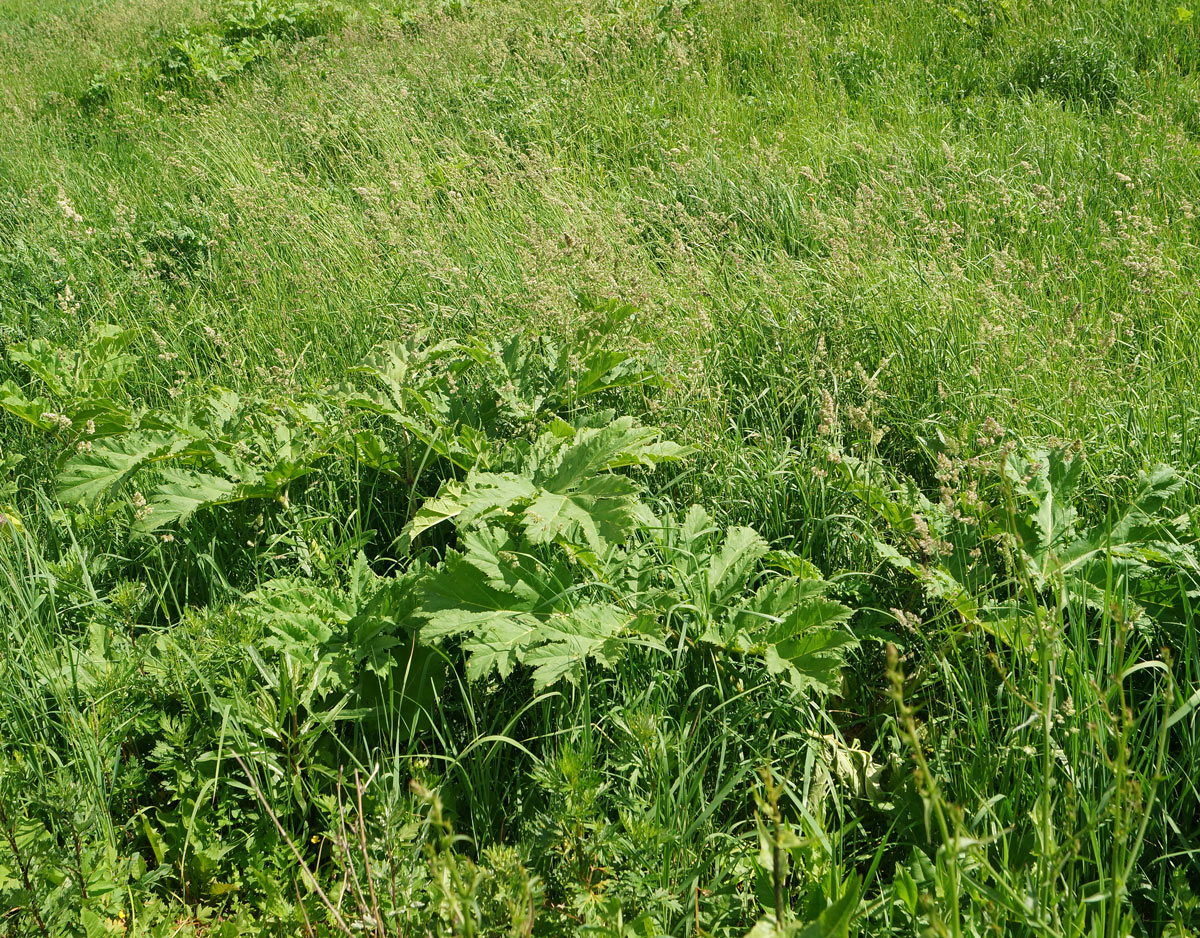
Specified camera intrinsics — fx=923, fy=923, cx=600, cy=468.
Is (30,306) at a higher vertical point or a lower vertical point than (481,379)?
higher

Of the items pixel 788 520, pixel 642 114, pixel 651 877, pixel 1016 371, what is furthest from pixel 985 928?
pixel 642 114

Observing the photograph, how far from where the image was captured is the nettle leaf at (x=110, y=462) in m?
2.43

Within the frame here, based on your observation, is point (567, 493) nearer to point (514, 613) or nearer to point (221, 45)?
point (514, 613)

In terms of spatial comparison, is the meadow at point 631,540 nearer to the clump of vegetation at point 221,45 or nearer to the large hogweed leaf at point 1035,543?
the large hogweed leaf at point 1035,543

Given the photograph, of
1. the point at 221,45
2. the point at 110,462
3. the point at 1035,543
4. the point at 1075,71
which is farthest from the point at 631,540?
the point at 221,45

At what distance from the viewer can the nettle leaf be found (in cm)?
243

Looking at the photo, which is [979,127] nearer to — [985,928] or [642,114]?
[642,114]

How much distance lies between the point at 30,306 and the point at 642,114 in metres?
→ 3.28

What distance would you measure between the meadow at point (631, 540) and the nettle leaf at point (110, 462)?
0.05 feet

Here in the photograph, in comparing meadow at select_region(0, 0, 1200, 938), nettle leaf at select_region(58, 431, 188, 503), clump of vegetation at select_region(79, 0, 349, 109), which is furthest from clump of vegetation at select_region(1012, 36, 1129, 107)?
clump of vegetation at select_region(79, 0, 349, 109)

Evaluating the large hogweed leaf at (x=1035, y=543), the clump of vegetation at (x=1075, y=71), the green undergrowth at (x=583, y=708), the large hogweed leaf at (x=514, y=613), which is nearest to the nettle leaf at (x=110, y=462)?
the green undergrowth at (x=583, y=708)

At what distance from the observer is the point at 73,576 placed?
2488 mm

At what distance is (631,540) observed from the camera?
7.77ft

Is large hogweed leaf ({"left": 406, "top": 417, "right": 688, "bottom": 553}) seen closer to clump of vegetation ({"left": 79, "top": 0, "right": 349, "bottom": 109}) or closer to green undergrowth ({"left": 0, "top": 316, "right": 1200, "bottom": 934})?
green undergrowth ({"left": 0, "top": 316, "right": 1200, "bottom": 934})
